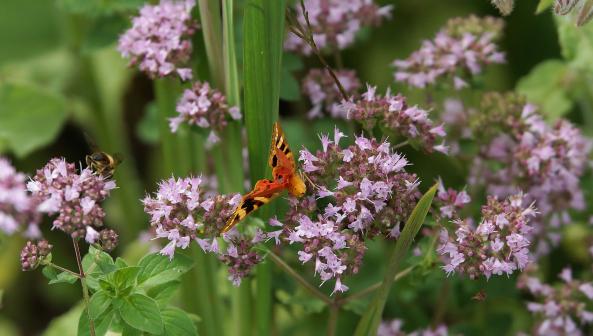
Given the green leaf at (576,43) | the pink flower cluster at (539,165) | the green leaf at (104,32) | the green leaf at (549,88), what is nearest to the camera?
the pink flower cluster at (539,165)

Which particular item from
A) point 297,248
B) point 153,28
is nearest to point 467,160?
point 297,248

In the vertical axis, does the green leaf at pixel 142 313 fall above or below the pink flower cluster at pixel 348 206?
below

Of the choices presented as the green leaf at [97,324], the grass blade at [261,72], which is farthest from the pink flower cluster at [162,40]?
the green leaf at [97,324]

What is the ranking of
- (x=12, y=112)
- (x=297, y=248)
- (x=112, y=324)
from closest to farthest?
1. (x=112, y=324)
2. (x=297, y=248)
3. (x=12, y=112)

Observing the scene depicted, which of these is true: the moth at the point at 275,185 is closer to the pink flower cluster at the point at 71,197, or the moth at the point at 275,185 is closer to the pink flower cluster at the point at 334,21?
the pink flower cluster at the point at 71,197

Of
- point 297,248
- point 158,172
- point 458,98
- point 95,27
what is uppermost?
point 95,27

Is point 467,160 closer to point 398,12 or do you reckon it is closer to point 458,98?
point 458,98

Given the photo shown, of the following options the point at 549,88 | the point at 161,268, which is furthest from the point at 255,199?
the point at 549,88
